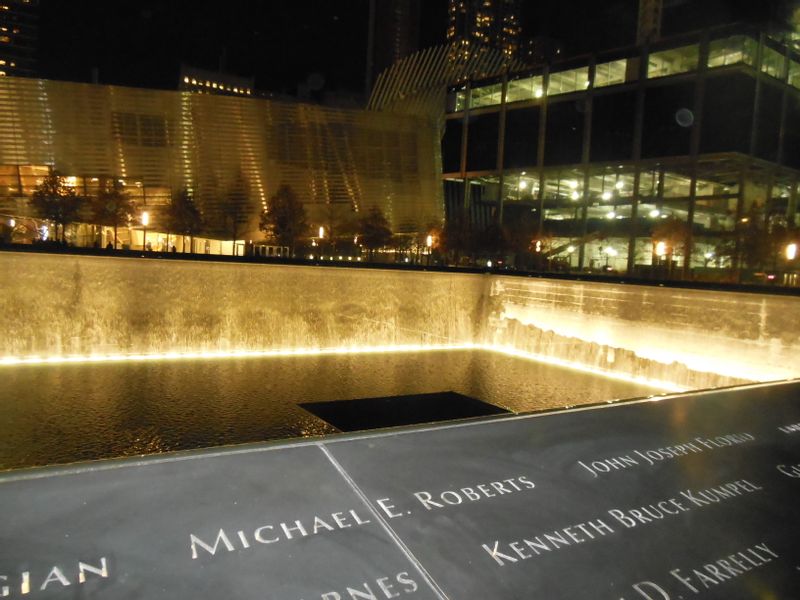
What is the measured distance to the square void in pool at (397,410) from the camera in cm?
971

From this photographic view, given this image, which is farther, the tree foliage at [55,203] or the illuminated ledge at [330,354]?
the tree foliage at [55,203]

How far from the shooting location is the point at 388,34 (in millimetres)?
98375

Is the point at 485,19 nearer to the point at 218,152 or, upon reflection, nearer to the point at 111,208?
the point at 218,152

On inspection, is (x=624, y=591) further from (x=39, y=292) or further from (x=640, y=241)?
(x=640, y=241)

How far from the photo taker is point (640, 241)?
131 feet

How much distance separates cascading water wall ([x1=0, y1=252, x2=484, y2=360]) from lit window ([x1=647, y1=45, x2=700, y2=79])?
2654 centimetres

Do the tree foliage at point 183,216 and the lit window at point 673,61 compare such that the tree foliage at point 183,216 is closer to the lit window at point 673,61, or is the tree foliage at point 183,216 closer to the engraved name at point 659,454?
the lit window at point 673,61

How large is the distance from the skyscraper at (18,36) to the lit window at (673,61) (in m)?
126

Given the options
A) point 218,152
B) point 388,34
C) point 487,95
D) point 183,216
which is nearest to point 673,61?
point 487,95

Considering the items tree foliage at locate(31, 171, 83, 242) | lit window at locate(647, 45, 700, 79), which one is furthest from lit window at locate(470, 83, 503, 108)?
tree foliage at locate(31, 171, 83, 242)

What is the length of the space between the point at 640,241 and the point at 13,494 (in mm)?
41880

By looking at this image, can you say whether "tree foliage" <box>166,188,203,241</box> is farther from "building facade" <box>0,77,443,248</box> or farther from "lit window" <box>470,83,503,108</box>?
"lit window" <box>470,83,503,108</box>

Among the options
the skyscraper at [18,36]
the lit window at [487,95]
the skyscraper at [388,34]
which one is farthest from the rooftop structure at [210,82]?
the skyscraper at [18,36]

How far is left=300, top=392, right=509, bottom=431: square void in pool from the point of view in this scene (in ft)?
31.8
